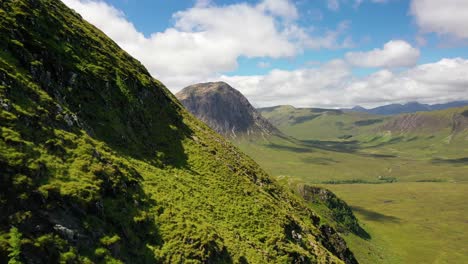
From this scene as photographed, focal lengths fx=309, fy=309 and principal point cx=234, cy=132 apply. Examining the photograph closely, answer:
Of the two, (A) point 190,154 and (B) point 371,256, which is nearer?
(A) point 190,154

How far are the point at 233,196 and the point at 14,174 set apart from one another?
37.8 metres

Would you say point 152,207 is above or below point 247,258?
above

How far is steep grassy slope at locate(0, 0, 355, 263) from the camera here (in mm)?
26516

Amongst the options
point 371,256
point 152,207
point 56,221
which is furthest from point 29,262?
point 371,256

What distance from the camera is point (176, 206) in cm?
4325

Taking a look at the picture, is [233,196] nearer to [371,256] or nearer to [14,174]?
[14,174]

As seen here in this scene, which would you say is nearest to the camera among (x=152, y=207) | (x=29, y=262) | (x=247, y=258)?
(x=29, y=262)

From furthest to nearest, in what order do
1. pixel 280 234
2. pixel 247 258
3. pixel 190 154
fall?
pixel 190 154, pixel 280 234, pixel 247 258

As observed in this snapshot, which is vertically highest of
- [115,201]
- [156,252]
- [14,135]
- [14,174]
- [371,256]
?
[14,135]

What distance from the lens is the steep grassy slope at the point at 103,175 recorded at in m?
26.5

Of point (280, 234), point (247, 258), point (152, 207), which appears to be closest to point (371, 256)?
point (280, 234)

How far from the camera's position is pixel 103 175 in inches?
1382

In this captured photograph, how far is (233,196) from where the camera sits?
190ft

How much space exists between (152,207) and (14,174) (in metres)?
16.9
